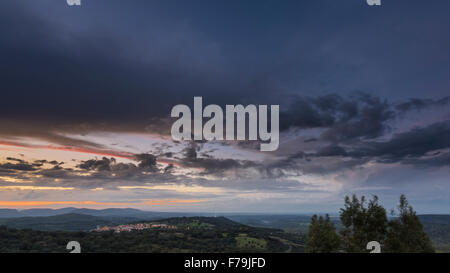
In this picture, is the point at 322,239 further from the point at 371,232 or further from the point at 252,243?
the point at 252,243

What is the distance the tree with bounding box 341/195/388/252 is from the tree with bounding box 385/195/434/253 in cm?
114

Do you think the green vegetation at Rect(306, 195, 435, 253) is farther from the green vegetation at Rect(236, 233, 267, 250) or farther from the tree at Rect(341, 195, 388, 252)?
the green vegetation at Rect(236, 233, 267, 250)

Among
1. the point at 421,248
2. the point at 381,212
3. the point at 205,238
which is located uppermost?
the point at 381,212

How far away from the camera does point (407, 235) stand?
108 feet

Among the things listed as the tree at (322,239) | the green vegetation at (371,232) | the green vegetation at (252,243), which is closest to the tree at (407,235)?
the green vegetation at (371,232)

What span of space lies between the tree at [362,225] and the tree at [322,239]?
1543 mm

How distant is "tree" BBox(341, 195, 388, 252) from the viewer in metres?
32.2
